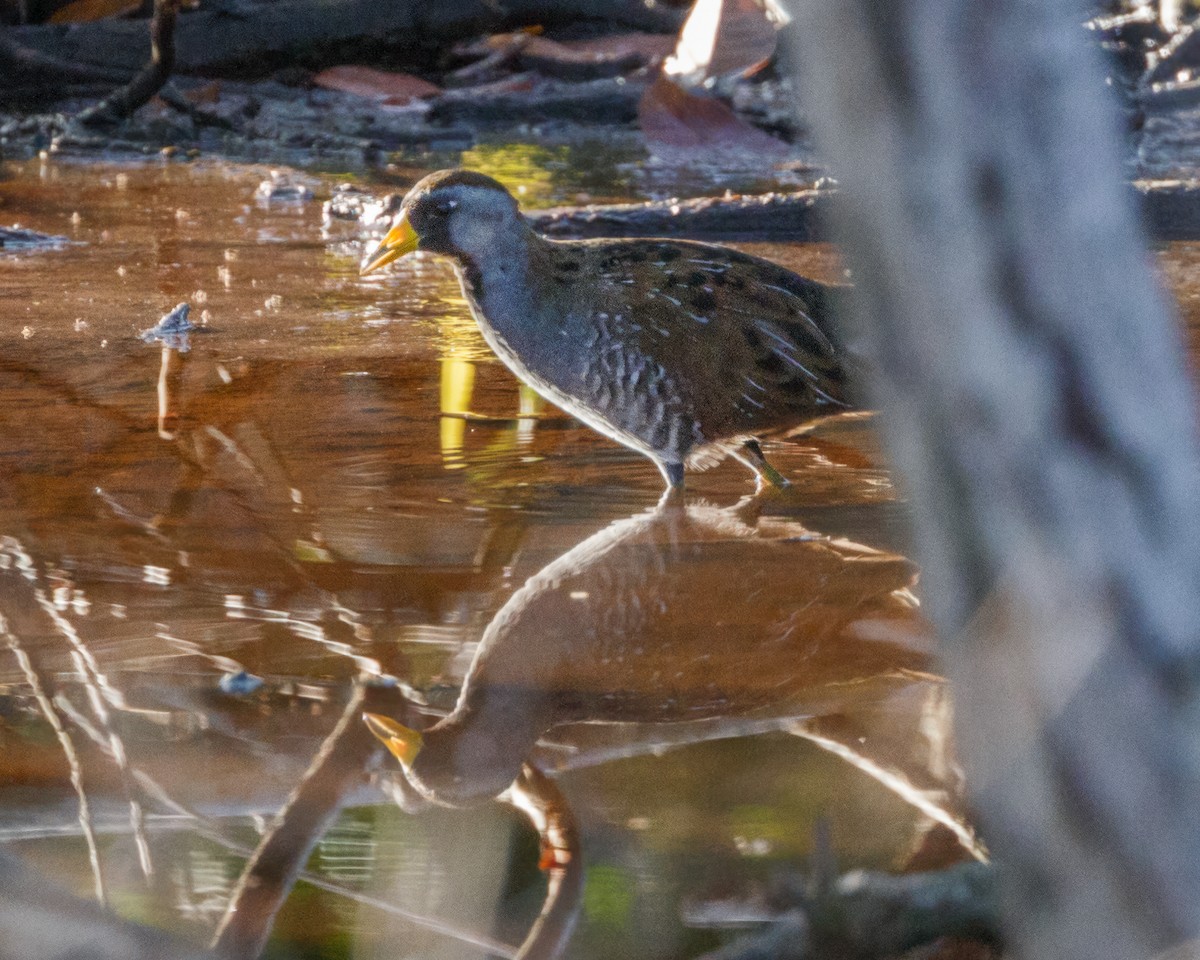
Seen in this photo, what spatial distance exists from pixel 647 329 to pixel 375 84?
6983 mm

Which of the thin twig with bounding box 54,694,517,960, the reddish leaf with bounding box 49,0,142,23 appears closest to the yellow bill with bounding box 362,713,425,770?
the thin twig with bounding box 54,694,517,960

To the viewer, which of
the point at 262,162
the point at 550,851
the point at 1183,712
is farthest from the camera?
the point at 262,162

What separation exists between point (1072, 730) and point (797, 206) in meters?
5.95

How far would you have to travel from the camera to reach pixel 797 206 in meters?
6.66

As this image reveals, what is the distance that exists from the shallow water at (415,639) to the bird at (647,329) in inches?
7.0

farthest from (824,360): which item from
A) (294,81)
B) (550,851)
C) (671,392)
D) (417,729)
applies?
(294,81)

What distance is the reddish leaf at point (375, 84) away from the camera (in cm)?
1021

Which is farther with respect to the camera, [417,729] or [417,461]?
[417,461]

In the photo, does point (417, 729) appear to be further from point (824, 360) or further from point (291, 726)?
point (824, 360)

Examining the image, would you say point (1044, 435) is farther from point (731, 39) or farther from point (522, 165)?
point (522, 165)

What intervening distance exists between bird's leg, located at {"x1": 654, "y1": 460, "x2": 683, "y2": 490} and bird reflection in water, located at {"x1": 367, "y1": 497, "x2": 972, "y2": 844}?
0.90 ft

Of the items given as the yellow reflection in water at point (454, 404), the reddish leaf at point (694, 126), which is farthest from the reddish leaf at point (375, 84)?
the yellow reflection in water at point (454, 404)

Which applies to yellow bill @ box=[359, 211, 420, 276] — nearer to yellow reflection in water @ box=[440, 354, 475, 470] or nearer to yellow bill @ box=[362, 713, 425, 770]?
yellow reflection in water @ box=[440, 354, 475, 470]

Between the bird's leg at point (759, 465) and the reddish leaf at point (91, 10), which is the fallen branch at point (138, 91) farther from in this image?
the bird's leg at point (759, 465)
